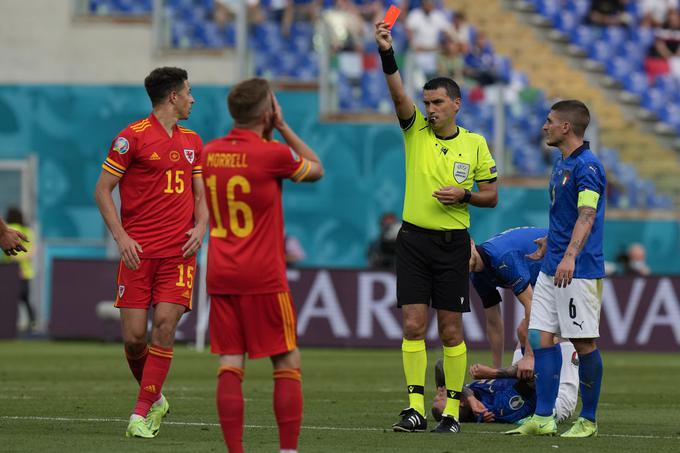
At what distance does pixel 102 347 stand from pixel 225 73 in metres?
6.40

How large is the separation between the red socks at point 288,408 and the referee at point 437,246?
2445 millimetres

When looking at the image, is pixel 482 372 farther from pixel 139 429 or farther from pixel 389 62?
pixel 139 429

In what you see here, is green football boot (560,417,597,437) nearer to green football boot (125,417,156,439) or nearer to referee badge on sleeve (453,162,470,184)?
referee badge on sleeve (453,162,470,184)

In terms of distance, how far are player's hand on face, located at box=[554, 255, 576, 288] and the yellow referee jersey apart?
87 cm

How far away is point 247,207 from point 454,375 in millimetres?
2946

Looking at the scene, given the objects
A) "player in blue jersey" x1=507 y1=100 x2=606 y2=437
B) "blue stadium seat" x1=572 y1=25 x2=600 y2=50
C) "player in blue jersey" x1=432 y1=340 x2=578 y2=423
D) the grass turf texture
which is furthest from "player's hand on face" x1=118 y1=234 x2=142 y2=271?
"blue stadium seat" x1=572 y1=25 x2=600 y2=50

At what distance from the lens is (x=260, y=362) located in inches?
752

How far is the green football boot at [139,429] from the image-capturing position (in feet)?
31.4

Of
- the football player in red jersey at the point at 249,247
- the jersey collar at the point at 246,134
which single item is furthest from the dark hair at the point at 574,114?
the jersey collar at the point at 246,134

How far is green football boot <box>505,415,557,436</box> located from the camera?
32.9 feet

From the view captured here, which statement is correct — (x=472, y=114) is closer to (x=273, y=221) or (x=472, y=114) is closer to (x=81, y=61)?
(x=81, y=61)

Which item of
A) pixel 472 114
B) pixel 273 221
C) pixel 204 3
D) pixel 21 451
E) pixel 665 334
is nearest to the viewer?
pixel 273 221

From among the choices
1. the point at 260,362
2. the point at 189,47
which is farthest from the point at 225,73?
the point at 260,362

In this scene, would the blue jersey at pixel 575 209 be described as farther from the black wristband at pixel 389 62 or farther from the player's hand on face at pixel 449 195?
the black wristband at pixel 389 62
